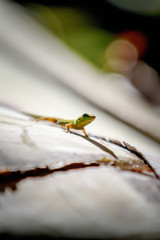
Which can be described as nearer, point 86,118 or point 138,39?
point 86,118

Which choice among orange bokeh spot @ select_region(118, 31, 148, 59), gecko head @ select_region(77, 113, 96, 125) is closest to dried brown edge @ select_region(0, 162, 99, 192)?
gecko head @ select_region(77, 113, 96, 125)

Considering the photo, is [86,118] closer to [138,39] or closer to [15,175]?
[15,175]

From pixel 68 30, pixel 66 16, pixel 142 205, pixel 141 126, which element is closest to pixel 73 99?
pixel 141 126

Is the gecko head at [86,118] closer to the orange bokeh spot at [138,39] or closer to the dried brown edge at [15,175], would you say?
the dried brown edge at [15,175]

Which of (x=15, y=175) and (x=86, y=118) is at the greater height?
(x=86, y=118)

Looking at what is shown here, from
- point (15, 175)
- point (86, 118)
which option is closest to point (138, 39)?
point (86, 118)

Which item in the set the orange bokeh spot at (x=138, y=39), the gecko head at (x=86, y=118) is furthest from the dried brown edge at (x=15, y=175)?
the orange bokeh spot at (x=138, y=39)

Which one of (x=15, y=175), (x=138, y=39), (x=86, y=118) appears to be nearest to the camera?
(x=15, y=175)

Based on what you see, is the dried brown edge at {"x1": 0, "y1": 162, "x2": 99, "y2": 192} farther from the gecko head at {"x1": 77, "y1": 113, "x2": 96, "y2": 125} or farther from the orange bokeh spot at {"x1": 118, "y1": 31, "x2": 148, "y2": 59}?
the orange bokeh spot at {"x1": 118, "y1": 31, "x2": 148, "y2": 59}
